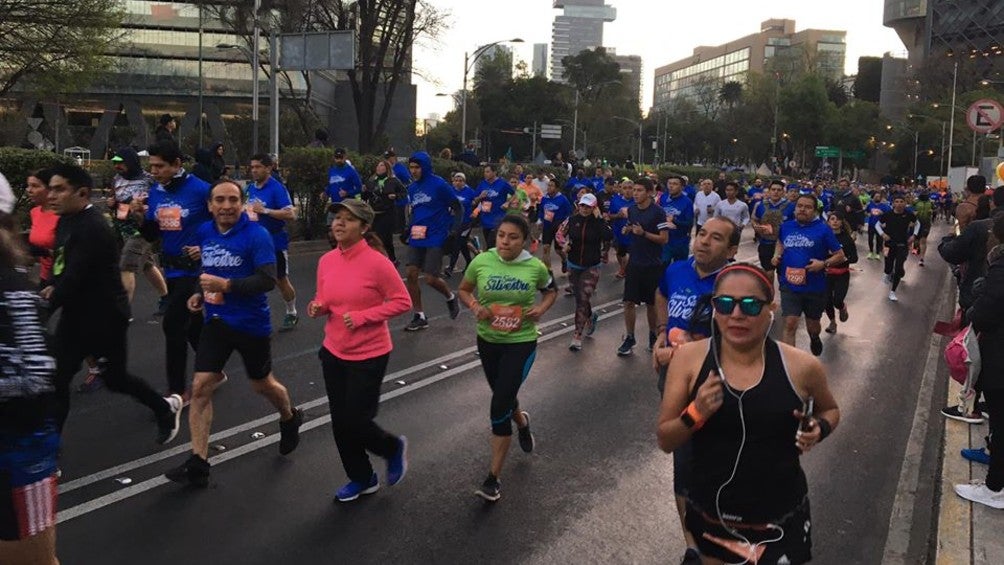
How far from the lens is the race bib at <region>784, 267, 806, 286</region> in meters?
8.73

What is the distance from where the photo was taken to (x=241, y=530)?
4.64 m

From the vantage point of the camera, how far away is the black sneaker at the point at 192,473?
5.12m

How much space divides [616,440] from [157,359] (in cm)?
453

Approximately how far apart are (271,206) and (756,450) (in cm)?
773

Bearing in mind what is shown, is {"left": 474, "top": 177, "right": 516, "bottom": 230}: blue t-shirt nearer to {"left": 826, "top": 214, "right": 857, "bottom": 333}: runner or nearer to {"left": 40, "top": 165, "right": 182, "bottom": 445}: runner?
{"left": 826, "top": 214, "right": 857, "bottom": 333}: runner

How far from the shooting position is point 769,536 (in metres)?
2.89

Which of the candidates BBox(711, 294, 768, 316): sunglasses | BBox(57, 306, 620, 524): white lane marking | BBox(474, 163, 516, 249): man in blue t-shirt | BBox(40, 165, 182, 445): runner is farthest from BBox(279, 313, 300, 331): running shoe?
BBox(711, 294, 768, 316): sunglasses

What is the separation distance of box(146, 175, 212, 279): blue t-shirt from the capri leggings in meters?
2.62

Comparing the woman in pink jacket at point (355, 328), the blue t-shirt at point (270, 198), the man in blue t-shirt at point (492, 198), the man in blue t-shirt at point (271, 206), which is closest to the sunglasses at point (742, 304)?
the woman in pink jacket at point (355, 328)

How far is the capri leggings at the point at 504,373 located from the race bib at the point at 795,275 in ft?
13.9

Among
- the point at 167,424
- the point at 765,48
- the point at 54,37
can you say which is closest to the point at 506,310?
the point at 167,424

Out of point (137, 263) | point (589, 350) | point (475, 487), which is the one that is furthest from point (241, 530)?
point (589, 350)

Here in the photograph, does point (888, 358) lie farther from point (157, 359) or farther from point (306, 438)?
point (157, 359)

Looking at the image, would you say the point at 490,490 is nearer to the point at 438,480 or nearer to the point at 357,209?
the point at 438,480
